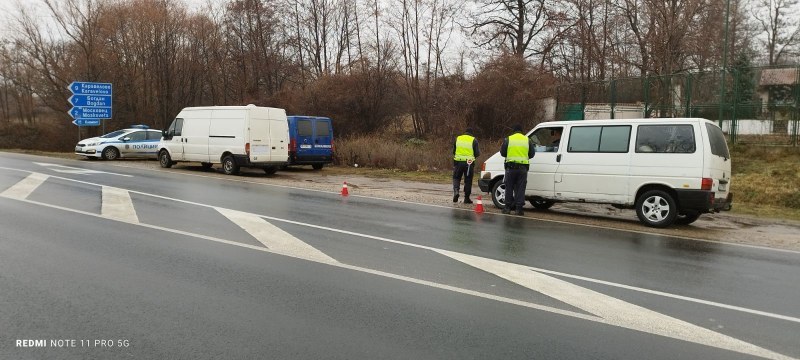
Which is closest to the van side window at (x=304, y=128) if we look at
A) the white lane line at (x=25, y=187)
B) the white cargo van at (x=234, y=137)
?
the white cargo van at (x=234, y=137)

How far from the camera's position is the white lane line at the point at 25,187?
39.9 ft

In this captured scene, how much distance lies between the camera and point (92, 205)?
35.7 feet

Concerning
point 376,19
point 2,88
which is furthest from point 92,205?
point 2,88

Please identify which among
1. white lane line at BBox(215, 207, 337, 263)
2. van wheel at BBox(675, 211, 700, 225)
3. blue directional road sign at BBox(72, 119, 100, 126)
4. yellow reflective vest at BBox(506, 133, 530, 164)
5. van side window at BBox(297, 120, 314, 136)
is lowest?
white lane line at BBox(215, 207, 337, 263)

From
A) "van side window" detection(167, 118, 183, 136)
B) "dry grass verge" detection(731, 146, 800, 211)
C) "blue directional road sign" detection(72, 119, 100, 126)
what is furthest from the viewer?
"blue directional road sign" detection(72, 119, 100, 126)

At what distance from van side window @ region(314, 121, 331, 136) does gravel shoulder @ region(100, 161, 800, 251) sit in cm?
300

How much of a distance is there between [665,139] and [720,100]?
12.8m

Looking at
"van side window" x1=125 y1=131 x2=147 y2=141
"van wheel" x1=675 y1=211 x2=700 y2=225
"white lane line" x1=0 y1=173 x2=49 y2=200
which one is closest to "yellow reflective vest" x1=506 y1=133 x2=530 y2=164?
"van wheel" x1=675 y1=211 x2=700 y2=225

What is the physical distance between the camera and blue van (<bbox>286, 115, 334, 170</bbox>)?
70.2 feet

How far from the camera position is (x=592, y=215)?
39.9ft

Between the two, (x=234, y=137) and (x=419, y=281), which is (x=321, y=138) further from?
(x=419, y=281)

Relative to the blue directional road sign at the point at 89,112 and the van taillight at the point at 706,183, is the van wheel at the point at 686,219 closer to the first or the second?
the van taillight at the point at 706,183

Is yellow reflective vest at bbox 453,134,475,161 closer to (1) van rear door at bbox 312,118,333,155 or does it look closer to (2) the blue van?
(2) the blue van

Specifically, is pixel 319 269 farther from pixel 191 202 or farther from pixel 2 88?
pixel 2 88
